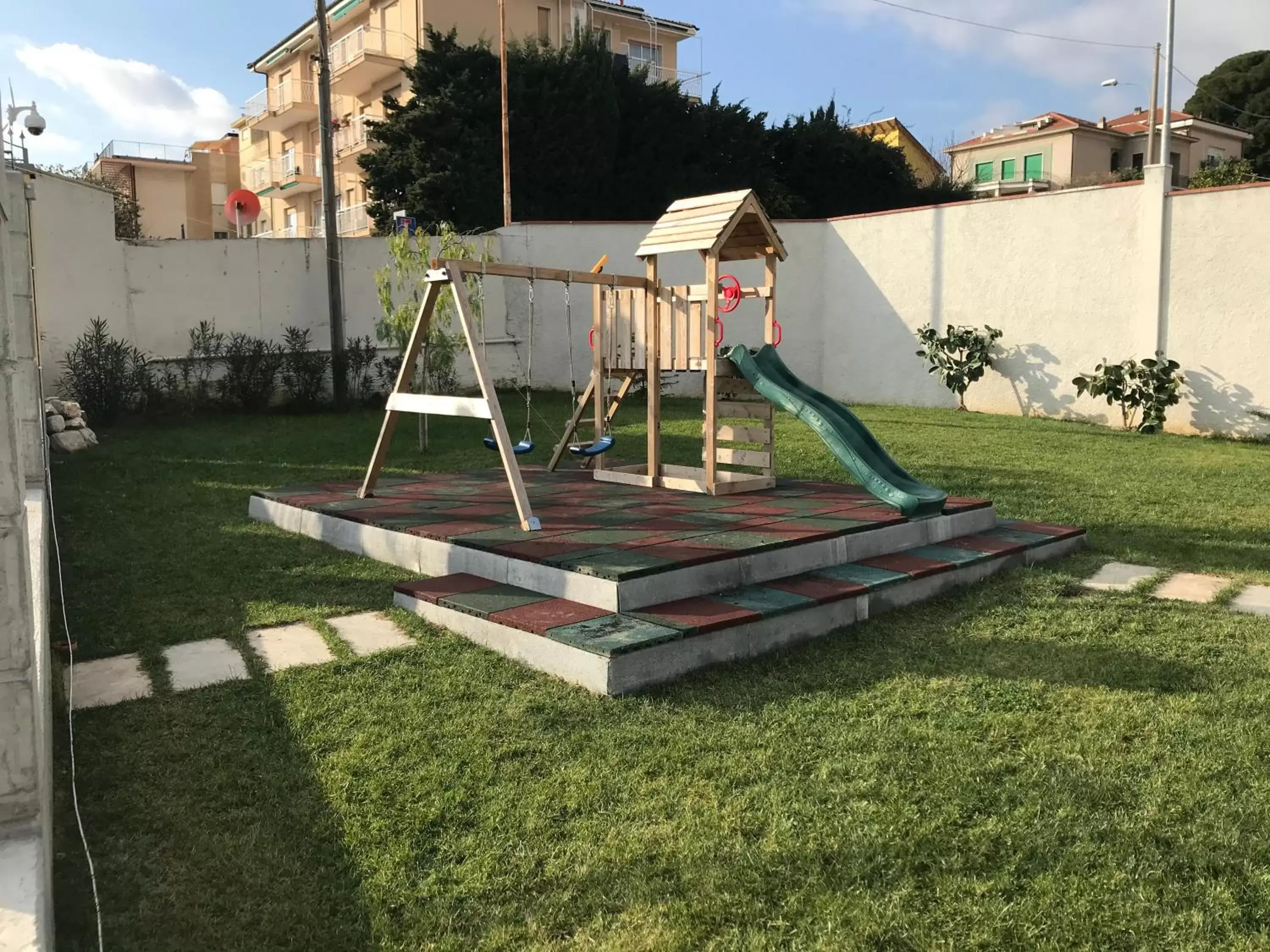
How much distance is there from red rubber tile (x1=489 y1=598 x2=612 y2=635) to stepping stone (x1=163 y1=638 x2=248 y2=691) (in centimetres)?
103

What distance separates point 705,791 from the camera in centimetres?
270

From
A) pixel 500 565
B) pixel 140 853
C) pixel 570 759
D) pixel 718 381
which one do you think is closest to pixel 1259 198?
pixel 718 381

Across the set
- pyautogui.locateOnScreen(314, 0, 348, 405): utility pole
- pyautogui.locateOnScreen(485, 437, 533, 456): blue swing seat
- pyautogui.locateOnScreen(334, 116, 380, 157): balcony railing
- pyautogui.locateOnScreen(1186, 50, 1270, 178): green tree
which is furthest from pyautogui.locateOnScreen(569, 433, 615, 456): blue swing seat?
pyautogui.locateOnScreen(1186, 50, 1270, 178): green tree

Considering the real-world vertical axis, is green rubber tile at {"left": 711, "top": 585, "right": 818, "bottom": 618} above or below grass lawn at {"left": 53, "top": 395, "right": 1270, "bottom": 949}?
above

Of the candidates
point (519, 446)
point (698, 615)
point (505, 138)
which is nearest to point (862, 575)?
point (698, 615)

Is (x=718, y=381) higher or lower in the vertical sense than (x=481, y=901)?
higher

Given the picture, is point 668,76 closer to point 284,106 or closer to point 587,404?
point 284,106

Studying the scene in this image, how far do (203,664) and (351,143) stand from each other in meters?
27.8

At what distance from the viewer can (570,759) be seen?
292 cm

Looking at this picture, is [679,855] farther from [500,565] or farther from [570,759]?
[500,565]

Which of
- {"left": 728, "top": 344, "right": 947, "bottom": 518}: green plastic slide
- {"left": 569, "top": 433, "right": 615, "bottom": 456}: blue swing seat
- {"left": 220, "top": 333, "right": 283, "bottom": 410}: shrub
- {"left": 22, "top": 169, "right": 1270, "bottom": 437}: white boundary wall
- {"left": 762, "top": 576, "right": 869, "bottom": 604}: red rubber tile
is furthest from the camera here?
{"left": 220, "top": 333, "right": 283, "bottom": 410}: shrub

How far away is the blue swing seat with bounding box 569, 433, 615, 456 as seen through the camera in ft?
21.8

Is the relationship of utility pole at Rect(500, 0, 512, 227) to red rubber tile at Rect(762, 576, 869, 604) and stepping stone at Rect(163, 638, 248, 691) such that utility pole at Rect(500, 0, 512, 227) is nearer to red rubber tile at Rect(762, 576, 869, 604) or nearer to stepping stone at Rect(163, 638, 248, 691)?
red rubber tile at Rect(762, 576, 869, 604)

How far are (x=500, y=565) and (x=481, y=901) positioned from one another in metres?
2.47
